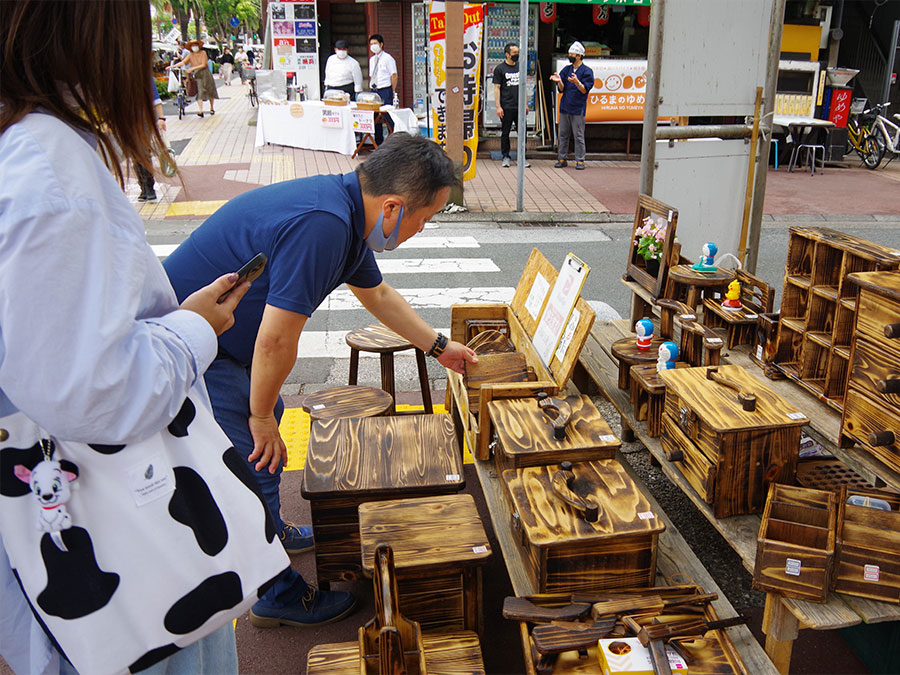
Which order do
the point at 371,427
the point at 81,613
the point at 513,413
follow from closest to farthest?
the point at 81,613
the point at 513,413
the point at 371,427

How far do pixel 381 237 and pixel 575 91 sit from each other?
10866 mm

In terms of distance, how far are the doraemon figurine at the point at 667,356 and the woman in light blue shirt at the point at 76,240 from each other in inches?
93.8

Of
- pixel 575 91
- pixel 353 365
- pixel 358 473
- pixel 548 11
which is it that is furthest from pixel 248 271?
pixel 548 11

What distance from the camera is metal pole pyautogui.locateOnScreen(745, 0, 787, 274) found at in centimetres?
496

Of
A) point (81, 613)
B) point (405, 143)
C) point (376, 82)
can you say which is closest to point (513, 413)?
point (405, 143)

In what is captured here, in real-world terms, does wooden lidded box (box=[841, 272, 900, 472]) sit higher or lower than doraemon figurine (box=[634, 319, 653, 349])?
higher

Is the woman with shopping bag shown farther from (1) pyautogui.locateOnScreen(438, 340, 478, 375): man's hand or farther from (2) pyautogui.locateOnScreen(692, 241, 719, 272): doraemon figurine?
(2) pyautogui.locateOnScreen(692, 241, 719, 272): doraemon figurine

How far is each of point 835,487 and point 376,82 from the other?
1290 centimetres

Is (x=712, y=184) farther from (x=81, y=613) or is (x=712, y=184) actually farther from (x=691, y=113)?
(x=81, y=613)

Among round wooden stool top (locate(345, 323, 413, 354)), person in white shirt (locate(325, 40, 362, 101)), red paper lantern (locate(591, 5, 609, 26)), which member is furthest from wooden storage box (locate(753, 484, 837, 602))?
red paper lantern (locate(591, 5, 609, 26))

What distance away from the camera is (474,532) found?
8.57 ft

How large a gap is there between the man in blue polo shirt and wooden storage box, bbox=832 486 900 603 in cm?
163

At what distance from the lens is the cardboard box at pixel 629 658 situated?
198 cm

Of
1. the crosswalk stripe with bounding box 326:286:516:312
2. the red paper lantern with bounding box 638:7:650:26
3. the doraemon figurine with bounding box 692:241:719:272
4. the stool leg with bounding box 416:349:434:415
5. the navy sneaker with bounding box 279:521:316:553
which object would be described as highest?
the red paper lantern with bounding box 638:7:650:26
